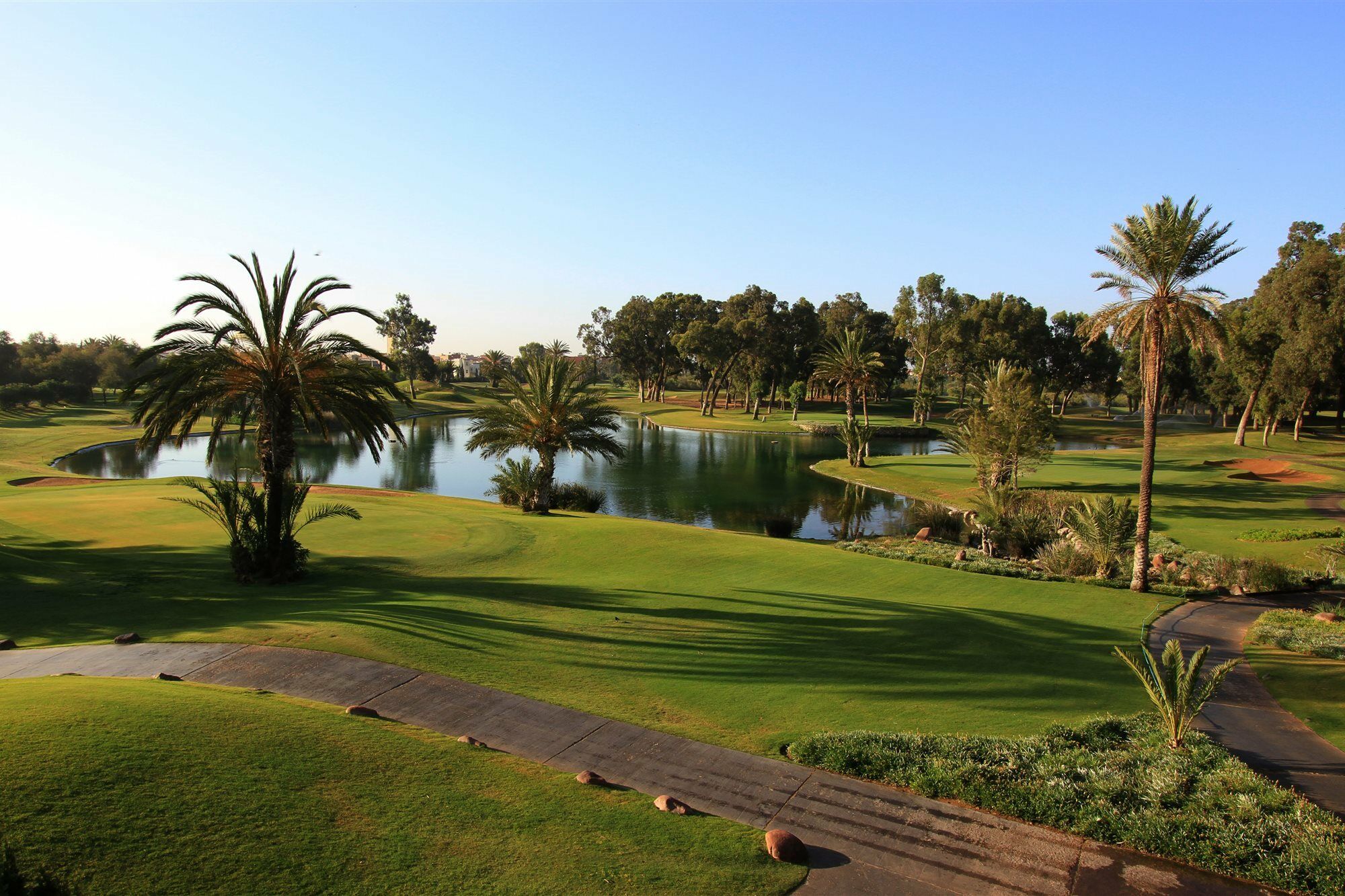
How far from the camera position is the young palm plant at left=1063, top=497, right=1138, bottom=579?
2461 centimetres

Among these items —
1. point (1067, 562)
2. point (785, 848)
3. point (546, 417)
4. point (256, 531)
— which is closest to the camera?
point (785, 848)

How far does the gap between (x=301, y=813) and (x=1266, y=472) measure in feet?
186

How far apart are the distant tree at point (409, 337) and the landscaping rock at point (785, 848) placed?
128833 millimetres

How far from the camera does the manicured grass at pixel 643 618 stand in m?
11.5

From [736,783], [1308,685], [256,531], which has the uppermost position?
[256,531]

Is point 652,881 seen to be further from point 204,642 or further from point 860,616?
point 860,616

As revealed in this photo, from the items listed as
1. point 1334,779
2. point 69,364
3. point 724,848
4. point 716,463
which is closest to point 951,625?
point 1334,779

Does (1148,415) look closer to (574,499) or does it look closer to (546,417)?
(546,417)

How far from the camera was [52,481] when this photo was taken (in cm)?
4134

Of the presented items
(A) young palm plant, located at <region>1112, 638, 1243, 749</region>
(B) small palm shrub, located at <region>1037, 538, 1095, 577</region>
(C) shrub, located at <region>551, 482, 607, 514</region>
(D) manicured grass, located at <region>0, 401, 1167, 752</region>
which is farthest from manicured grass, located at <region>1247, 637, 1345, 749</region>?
(C) shrub, located at <region>551, 482, 607, 514</region>

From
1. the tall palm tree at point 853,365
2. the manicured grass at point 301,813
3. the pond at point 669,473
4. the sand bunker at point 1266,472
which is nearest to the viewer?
the manicured grass at point 301,813

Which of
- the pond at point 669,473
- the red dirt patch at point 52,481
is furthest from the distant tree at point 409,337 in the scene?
the red dirt patch at point 52,481

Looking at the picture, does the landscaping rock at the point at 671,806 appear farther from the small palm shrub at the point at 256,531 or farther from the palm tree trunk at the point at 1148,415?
the palm tree trunk at the point at 1148,415

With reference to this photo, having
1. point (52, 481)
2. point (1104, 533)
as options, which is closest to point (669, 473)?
point (1104, 533)
